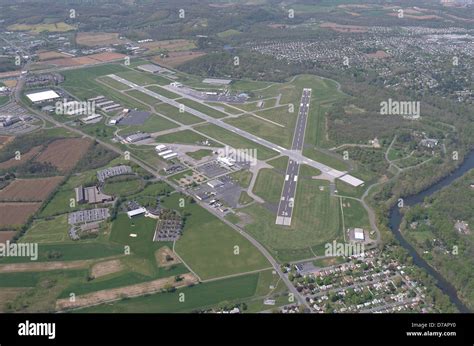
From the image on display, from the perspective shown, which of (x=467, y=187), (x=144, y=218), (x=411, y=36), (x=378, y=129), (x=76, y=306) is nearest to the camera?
(x=76, y=306)

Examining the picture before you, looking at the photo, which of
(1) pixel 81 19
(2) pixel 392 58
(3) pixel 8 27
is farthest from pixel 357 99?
(3) pixel 8 27

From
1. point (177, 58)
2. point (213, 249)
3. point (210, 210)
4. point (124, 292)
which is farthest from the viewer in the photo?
point (177, 58)

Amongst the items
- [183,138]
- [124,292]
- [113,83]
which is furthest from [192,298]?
[113,83]

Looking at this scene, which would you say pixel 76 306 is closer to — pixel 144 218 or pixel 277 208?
pixel 144 218

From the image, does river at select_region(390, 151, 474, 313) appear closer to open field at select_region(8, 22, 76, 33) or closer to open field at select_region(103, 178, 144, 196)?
open field at select_region(103, 178, 144, 196)

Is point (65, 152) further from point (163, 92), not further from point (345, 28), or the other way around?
point (345, 28)

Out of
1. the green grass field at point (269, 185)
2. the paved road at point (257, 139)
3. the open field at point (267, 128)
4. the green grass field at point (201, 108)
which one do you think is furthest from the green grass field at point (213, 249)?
the green grass field at point (201, 108)
